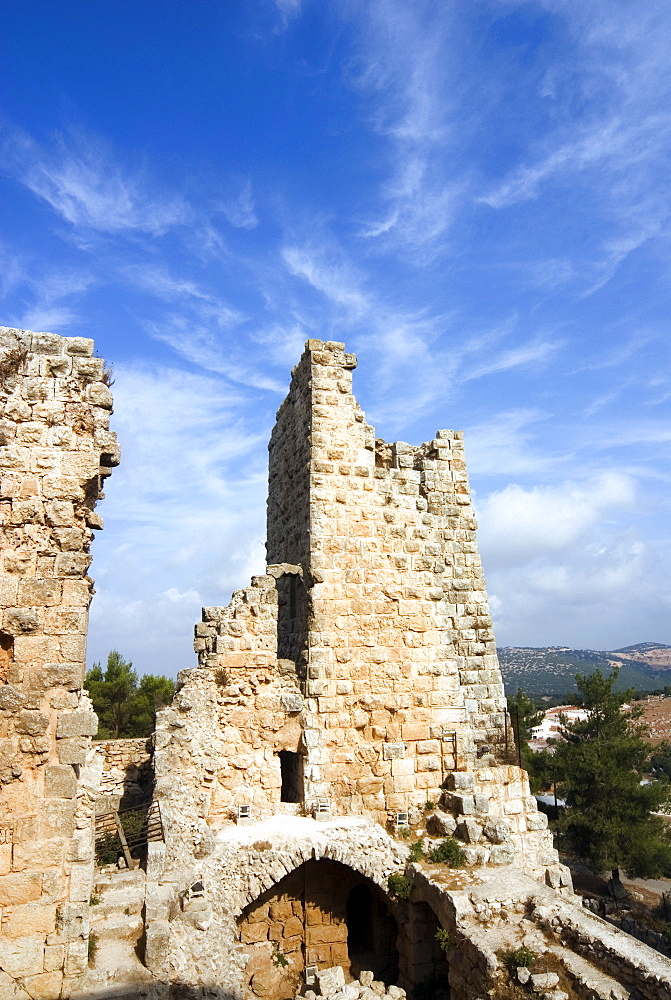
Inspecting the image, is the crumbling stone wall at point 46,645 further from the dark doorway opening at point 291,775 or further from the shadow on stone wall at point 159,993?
the dark doorway opening at point 291,775

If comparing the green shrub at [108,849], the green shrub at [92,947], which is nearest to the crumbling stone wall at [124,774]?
the green shrub at [108,849]

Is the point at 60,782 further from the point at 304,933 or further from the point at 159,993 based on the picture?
the point at 304,933

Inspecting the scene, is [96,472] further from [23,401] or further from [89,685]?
[89,685]

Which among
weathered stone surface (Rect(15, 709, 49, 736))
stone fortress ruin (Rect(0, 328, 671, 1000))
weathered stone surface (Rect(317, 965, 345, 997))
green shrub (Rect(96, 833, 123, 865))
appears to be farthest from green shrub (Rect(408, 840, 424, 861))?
weathered stone surface (Rect(15, 709, 49, 736))

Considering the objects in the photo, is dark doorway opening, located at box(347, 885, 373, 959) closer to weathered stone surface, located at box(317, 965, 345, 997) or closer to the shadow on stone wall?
weathered stone surface, located at box(317, 965, 345, 997)

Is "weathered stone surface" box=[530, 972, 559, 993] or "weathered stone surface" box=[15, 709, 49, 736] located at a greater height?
"weathered stone surface" box=[15, 709, 49, 736]

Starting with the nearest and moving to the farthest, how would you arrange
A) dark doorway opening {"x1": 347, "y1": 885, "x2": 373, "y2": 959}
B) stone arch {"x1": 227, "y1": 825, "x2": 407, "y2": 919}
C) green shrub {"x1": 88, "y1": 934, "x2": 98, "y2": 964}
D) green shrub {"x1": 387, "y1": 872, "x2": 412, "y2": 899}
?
1. green shrub {"x1": 88, "y1": 934, "x2": 98, "y2": 964}
2. stone arch {"x1": 227, "y1": 825, "x2": 407, "y2": 919}
3. green shrub {"x1": 387, "y1": 872, "x2": 412, "y2": 899}
4. dark doorway opening {"x1": 347, "y1": 885, "x2": 373, "y2": 959}

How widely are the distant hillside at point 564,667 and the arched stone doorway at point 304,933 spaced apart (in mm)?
105902

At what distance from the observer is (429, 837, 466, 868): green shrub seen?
7.68 m

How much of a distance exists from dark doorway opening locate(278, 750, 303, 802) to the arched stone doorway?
2.82 feet

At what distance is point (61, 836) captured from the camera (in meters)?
5.55

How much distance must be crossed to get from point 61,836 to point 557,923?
479cm

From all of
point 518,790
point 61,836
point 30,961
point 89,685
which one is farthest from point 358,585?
point 89,685

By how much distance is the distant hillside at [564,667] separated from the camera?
11644cm
